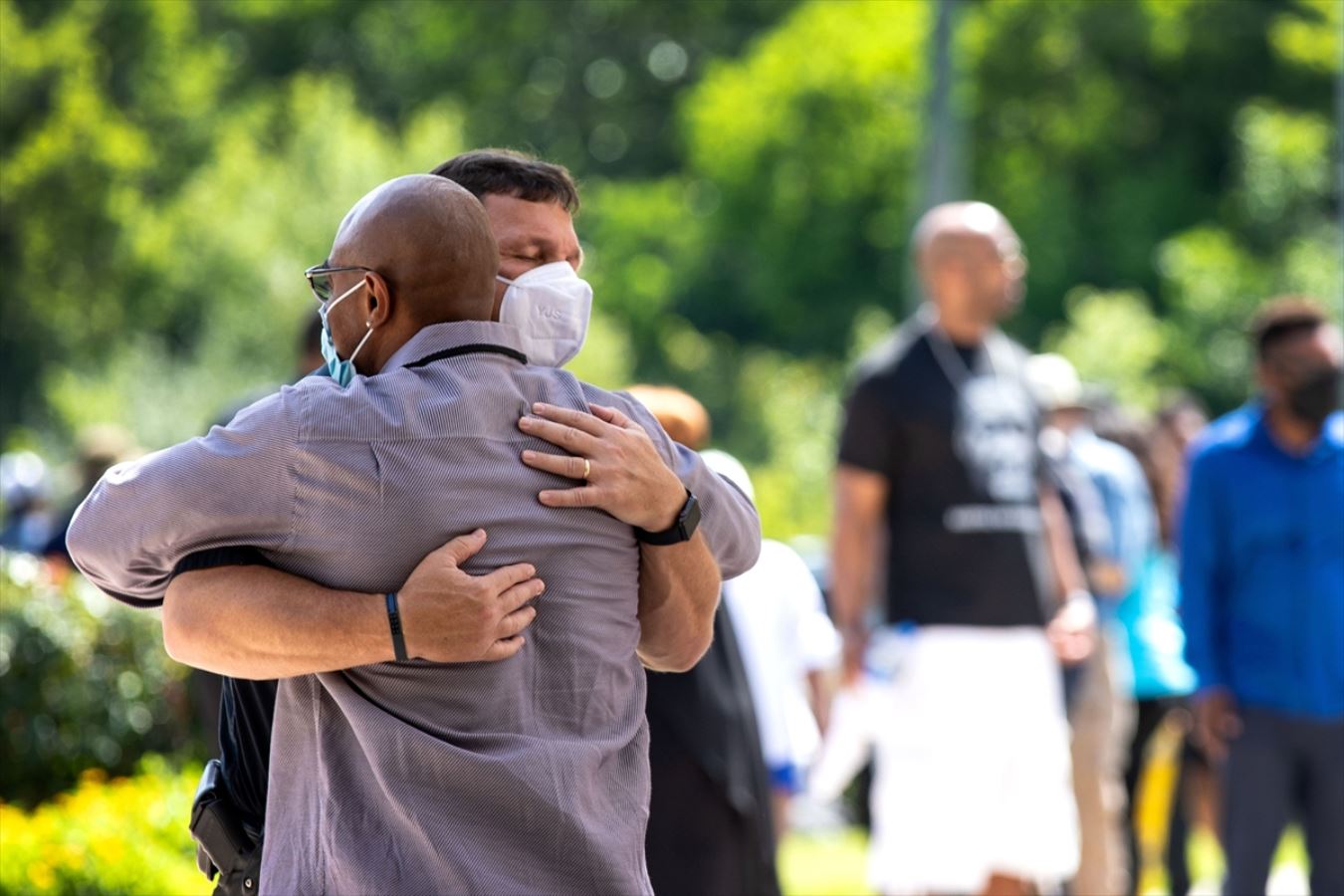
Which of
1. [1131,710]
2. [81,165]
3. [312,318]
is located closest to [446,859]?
[312,318]

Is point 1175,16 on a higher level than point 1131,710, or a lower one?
higher

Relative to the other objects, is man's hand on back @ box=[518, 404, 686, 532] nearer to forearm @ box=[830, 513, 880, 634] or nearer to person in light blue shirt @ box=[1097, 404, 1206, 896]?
forearm @ box=[830, 513, 880, 634]

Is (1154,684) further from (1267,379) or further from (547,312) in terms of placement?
(547,312)

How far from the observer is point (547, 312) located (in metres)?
3.12

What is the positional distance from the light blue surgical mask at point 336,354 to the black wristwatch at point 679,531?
0.45m

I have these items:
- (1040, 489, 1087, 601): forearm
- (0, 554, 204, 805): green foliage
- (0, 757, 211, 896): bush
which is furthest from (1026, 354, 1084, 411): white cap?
(0, 757, 211, 896): bush

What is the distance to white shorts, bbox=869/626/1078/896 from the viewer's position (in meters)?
7.10

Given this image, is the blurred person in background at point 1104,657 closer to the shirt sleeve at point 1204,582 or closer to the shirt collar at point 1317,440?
the shirt sleeve at point 1204,582

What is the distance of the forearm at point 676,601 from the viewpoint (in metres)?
2.95

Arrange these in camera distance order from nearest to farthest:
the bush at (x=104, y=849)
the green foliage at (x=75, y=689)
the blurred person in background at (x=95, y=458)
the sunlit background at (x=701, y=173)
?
the bush at (x=104, y=849) → the green foliage at (x=75, y=689) → the blurred person in background at (x=95, y=458) → the sunlit background at (x=701, y=173)

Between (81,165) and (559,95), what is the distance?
18892mm

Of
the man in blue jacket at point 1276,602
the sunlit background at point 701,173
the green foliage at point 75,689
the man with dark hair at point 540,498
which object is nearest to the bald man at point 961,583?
the man in blue jacket at point 1276,602

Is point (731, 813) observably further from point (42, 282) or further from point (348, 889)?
point (42, 282)

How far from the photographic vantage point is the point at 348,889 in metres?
2.59
